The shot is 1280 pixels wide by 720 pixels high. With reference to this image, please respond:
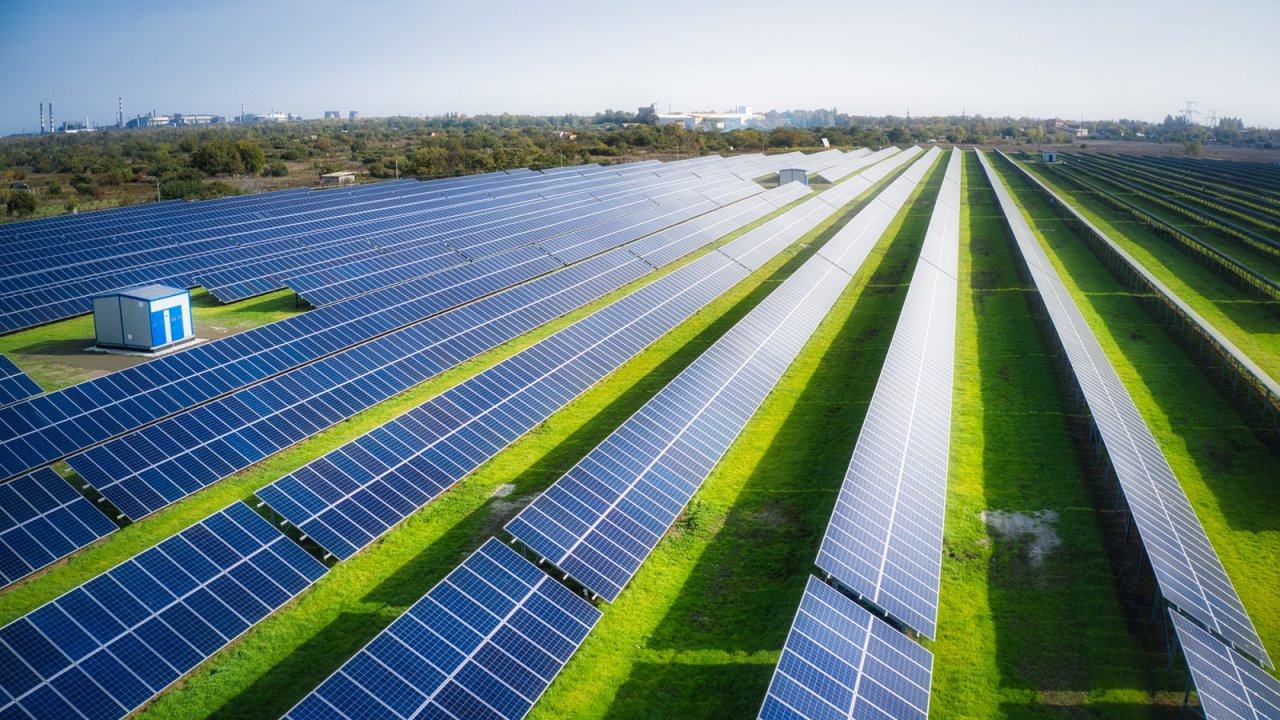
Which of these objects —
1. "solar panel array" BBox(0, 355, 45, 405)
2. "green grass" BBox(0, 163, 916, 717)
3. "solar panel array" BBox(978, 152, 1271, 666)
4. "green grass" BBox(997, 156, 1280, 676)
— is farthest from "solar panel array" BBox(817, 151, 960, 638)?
"solar panel array" BBox(0, 355, 45, 405)

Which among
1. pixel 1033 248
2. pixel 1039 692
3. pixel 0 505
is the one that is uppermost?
pixel 1033 248

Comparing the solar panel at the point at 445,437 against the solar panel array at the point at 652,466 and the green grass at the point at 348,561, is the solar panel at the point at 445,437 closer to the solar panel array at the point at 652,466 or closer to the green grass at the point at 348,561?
the green grass at the point at 348,561

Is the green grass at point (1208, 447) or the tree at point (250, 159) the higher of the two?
the tree at point (250, 159)

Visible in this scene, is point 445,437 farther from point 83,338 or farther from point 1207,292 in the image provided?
point 1207,292

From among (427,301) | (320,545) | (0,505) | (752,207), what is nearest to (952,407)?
(320,545)

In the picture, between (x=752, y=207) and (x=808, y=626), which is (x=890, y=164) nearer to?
(x=752, y=207)

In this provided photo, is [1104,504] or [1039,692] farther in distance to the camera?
[1104,504]

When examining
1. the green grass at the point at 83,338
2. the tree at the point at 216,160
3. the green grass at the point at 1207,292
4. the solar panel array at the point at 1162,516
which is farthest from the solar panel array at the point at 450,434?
the tree at the point at 216,160
